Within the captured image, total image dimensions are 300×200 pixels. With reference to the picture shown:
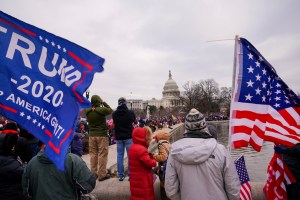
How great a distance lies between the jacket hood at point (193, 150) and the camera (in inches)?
119

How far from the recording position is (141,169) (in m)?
4.47

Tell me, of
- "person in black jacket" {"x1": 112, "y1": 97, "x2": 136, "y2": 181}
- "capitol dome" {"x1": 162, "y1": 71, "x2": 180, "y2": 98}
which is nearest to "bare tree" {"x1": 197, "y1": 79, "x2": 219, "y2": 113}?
"capitol dome" {"x1": 162, "y1": 71, "x2": 180, "y2": 98}

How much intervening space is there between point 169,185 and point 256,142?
1.34 metres

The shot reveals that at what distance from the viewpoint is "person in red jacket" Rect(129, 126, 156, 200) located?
4.41 m

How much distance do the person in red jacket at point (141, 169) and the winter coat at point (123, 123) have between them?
149cm

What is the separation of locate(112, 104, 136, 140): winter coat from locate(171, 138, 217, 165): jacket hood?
2963 mm

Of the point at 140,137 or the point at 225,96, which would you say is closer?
the point at 140,137

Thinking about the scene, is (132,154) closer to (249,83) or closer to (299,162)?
(249,83)

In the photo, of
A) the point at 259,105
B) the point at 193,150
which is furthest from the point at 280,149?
the point at 193,150

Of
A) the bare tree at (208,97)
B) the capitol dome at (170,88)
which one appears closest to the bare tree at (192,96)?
the bare tree at (208,97)

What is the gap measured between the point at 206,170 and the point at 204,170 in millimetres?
21

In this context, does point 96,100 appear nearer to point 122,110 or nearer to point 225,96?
point 122,110

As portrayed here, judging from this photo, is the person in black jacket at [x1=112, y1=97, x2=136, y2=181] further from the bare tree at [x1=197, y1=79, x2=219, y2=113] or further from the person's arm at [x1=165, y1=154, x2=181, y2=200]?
the bare tree at [x1=197, y1=79, x2=219, y2=113]

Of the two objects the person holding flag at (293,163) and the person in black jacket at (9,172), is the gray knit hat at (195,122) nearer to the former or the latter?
the person holding flag at (293,163)
